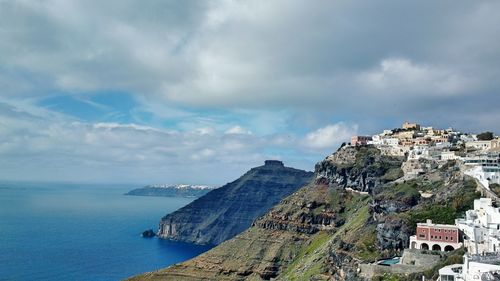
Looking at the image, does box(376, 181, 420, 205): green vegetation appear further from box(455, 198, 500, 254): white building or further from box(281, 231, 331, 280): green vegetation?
box(455, 198, 500, 254): white building

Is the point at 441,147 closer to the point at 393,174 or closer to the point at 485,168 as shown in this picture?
the point at 393,174

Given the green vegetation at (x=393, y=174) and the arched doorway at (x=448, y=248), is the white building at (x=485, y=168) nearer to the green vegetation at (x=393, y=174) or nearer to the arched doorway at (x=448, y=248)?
the arched doorway at (x=448, y=248)

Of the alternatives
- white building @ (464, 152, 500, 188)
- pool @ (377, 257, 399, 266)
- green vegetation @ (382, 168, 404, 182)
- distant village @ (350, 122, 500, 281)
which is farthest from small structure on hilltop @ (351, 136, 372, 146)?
pool @ (377, 257, 399, 266)

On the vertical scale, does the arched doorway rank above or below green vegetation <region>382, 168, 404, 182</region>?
below

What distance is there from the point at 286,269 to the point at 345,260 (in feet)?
136

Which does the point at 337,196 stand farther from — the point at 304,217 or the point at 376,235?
the point at 376,235

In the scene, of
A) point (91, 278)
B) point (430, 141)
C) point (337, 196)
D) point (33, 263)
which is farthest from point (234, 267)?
point (33, 263)

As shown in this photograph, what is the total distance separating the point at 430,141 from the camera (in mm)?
129500

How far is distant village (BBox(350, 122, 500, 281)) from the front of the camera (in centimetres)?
4753

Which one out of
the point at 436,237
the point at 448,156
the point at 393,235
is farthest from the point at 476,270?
the point at 448,156

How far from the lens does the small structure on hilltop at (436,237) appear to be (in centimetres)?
6581

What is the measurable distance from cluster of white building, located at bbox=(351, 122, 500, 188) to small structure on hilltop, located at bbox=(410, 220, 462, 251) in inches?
583

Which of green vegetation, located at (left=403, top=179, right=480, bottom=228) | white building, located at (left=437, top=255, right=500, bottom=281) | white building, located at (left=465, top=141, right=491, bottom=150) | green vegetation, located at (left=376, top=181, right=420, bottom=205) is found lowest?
white building, located at (left=437, top=255, right=500, bottom=281)

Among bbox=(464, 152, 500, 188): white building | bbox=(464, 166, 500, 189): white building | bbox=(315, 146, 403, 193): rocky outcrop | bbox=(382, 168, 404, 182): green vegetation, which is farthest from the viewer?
bbox=(315, 146, 403, 193): rocky outcrop
